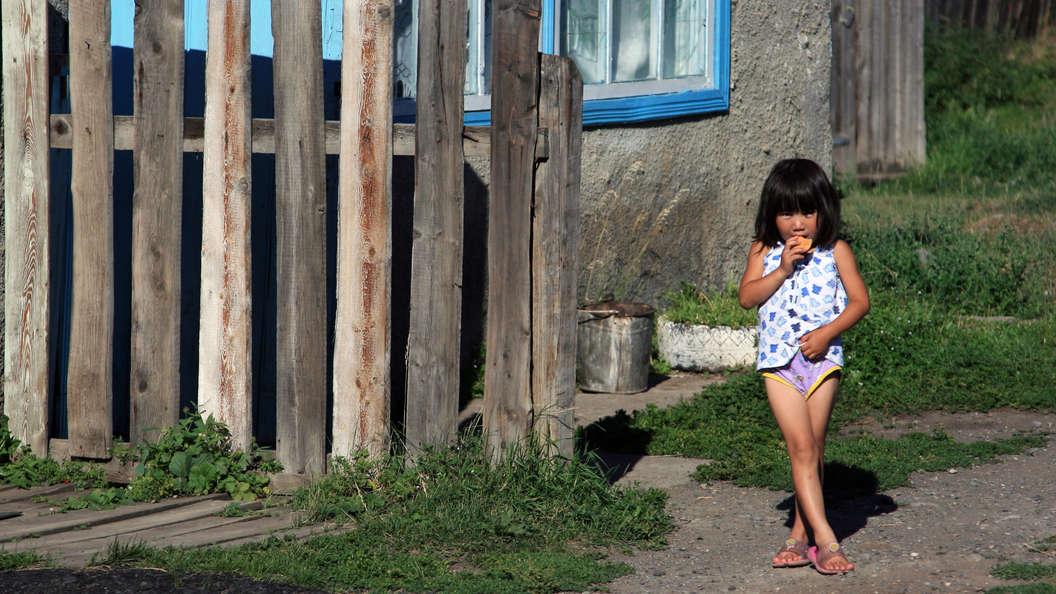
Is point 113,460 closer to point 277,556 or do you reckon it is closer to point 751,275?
point 277,556

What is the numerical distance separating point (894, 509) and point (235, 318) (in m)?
2.68

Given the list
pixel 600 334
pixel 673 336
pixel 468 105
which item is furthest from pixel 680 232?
pixel 468 105

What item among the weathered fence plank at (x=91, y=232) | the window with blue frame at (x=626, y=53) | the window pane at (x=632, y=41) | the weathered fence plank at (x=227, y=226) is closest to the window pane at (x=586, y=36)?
the window with blue frame at (x=626, y=53)

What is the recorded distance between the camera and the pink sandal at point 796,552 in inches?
125

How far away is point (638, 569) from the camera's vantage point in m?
3.17

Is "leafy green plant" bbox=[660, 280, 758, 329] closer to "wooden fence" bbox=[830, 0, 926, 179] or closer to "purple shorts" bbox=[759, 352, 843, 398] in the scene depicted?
"purple shorts" bbox=[759, 352, 843, 398]

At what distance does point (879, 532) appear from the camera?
11.5 ft

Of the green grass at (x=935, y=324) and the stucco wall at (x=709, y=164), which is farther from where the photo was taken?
the stucco wall at (x=709, y=164)

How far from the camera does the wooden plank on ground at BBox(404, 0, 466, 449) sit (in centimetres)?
A: 357

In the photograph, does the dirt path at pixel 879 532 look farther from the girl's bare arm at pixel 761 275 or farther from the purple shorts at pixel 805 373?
the girl's bare arm at pixel 761 275

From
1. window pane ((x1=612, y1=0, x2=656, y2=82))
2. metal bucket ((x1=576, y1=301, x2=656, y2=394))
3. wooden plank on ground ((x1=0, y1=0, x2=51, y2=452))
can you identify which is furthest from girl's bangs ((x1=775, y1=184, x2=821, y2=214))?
window pane ((x1=612, y1=0, x2=656, y2=82))

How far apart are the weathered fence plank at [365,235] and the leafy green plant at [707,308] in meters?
3.11

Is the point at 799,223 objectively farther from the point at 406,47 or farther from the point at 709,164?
the point at 709,164

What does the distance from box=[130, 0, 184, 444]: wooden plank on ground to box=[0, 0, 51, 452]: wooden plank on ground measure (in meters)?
0.46
